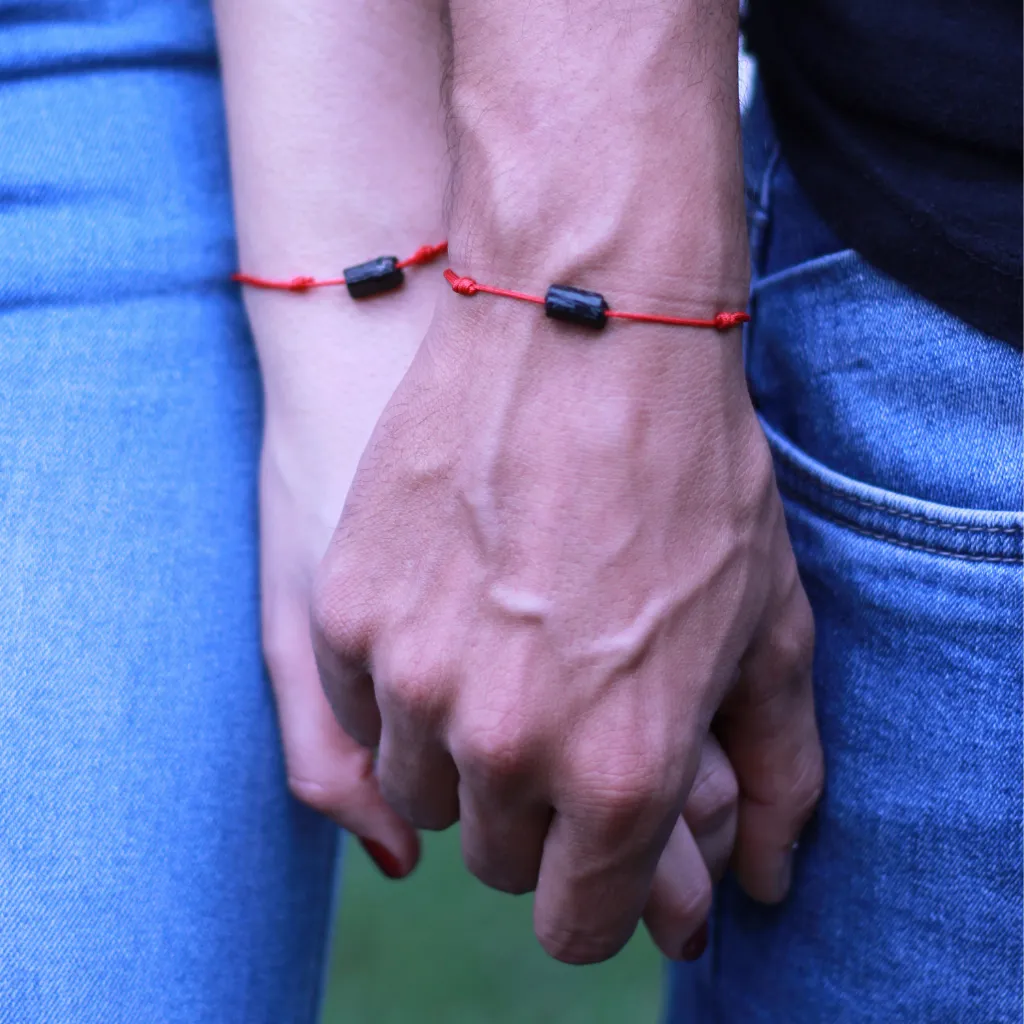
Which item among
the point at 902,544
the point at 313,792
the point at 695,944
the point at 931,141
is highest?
the point at 931,141

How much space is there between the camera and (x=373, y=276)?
92cm

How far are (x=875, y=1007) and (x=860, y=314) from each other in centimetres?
56

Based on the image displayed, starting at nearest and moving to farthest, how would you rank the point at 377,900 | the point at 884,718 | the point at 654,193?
the point at 654,193
the point at 884,718
the point at 377,900

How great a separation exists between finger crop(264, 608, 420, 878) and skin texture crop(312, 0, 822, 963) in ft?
0.40

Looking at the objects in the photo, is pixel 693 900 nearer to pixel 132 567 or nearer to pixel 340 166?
pixel 132 567

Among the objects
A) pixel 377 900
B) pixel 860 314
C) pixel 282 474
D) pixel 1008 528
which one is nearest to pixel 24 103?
pixel 282 474

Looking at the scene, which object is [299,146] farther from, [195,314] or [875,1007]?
[875,1007]

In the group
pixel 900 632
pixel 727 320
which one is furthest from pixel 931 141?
pixel 900 632

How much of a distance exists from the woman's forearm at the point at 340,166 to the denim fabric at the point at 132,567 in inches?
3.4

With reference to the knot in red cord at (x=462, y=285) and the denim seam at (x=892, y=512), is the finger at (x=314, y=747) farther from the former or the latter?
the denim seam at (x=892, y=512)

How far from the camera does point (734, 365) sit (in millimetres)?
806

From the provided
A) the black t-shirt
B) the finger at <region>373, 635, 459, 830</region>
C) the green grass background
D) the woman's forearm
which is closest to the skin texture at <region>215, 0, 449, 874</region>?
the woman's forearm

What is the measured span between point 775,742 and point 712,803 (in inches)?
2.7

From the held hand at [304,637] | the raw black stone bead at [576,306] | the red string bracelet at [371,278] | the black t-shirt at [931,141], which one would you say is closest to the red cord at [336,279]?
the red string bracelet at [371,278]
